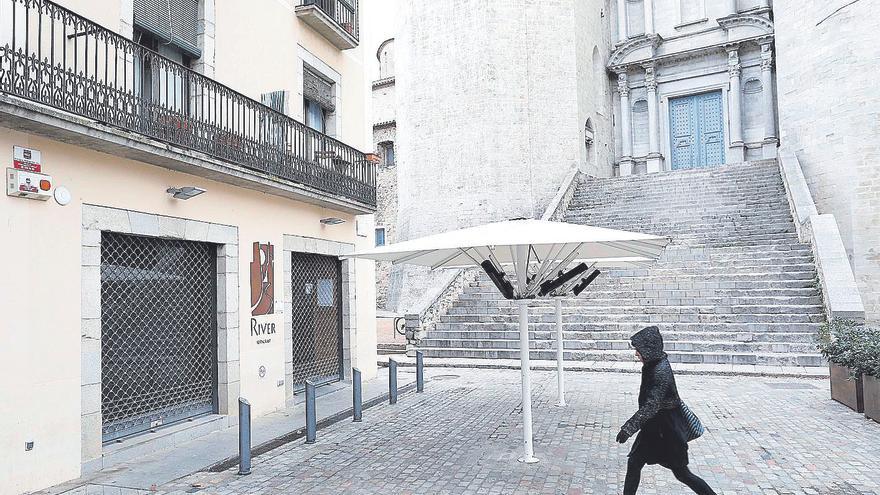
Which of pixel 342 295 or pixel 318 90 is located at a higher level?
pixel 318 90

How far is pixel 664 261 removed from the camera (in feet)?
52.8

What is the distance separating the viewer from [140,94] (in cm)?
717

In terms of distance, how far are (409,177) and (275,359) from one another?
15.8 meters

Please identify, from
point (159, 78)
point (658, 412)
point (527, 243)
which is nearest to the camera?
point (658, 412)

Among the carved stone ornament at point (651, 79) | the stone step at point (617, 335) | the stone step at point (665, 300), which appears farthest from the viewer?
the carved stone ornament at point (651, 79)

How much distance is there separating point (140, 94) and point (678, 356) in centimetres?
993

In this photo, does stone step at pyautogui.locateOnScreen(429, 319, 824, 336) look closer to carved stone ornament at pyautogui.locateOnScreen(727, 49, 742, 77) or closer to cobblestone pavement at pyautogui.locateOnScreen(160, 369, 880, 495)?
cobblestone pavement at pyautogui.locateOnScreen(160, 369, 880, 495)

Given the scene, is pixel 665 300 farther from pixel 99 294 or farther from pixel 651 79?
pixel 651 79

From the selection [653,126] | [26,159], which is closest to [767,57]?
[653,126]

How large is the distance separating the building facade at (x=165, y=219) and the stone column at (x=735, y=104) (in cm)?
1712

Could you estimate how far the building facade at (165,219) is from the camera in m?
6.02

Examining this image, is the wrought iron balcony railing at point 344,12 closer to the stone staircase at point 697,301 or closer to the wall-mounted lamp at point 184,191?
the wall-mounted lamp at point 184,191

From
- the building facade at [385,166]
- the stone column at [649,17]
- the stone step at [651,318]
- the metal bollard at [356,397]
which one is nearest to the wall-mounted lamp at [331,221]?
the metal bollard at [356,397]

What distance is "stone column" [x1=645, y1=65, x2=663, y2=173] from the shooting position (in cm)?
2600
